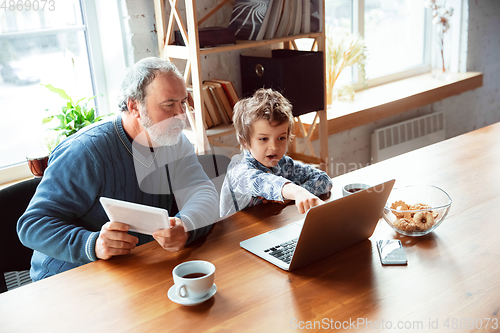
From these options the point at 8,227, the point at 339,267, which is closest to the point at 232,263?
the point at 339,267

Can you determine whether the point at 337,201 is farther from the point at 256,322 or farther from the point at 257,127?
the point at 257,127

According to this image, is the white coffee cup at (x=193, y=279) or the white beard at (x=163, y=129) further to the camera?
the white beard at (x=163, y=129)

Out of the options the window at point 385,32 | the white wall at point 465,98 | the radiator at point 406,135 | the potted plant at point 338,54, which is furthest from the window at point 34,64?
the radiator at point 406,135

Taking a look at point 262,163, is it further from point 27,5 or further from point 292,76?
point 27,5

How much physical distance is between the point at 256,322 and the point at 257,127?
0.78 metres

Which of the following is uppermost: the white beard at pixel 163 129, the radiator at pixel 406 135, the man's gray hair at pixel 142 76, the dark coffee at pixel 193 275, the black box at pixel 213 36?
the black box at pixel 213 36

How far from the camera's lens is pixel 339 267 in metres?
1.07

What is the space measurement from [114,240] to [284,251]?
0.42 m

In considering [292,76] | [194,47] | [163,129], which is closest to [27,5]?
[194,47]

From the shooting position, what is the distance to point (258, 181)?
1438mm

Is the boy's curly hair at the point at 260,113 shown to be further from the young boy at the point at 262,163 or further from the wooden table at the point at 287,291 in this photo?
the wooden table at the point at 287,291

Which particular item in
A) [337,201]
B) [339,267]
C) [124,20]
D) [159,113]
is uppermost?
[124,20]

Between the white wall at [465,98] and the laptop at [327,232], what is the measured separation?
147 centimetres

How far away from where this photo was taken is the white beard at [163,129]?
1465 millimetres
